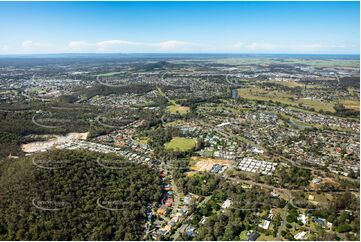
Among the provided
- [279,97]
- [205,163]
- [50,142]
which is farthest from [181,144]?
[279,97]

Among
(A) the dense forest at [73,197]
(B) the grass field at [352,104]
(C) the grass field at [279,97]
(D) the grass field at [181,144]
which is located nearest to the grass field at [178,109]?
(D) the grass field at [181,144]

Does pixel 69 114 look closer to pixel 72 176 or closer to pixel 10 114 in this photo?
pixel 10 114

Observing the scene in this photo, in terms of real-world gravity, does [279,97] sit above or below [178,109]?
above

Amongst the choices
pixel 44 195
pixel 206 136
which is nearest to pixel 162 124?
pixel 206 136

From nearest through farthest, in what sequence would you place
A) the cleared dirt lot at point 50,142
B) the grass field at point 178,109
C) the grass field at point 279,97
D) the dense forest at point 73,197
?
the dense forest at point 73,197
the cleared dirt lot at point 50,142
the grass field at point 178,109
the grass field at point 279,97

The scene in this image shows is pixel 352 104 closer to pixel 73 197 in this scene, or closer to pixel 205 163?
pixel 205 163

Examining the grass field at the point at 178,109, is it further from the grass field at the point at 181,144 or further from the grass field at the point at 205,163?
the grass field at the point at 205,163
